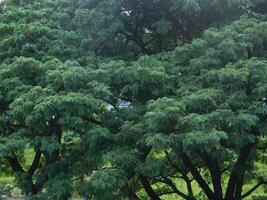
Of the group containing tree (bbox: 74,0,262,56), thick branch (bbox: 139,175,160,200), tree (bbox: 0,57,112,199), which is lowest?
thick branch (bbox: 139,175,160,200)

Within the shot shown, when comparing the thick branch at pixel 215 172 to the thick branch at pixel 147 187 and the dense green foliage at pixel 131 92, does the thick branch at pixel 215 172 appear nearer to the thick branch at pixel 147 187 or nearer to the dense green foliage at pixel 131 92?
the dense green foliage at pixel 131 92

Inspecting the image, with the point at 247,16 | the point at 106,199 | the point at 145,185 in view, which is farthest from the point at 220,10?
the point at 106,199

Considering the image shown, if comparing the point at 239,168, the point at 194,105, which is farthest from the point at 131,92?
the point at 239,168

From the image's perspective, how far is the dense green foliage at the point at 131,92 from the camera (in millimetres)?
6660

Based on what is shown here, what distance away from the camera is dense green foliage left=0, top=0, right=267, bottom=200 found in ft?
21.9

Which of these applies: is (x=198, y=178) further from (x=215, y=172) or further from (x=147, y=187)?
(x=147, y=187)

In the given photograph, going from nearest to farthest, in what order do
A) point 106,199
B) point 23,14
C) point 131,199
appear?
point 106,199, point 131,199, point 23,14

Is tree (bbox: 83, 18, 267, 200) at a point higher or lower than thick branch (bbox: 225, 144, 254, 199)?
higher

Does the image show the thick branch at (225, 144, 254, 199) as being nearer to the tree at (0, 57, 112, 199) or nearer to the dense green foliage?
the dense green foliage

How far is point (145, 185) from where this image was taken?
877 centimetres

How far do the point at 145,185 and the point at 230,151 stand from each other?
194 cm

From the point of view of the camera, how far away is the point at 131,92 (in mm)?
7641

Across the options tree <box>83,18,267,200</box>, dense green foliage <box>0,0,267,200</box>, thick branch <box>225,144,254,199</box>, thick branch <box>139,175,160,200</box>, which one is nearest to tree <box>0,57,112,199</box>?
dense green foliage <box>0,0,267,200</box>

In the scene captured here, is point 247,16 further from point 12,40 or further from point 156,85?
point 12,40
